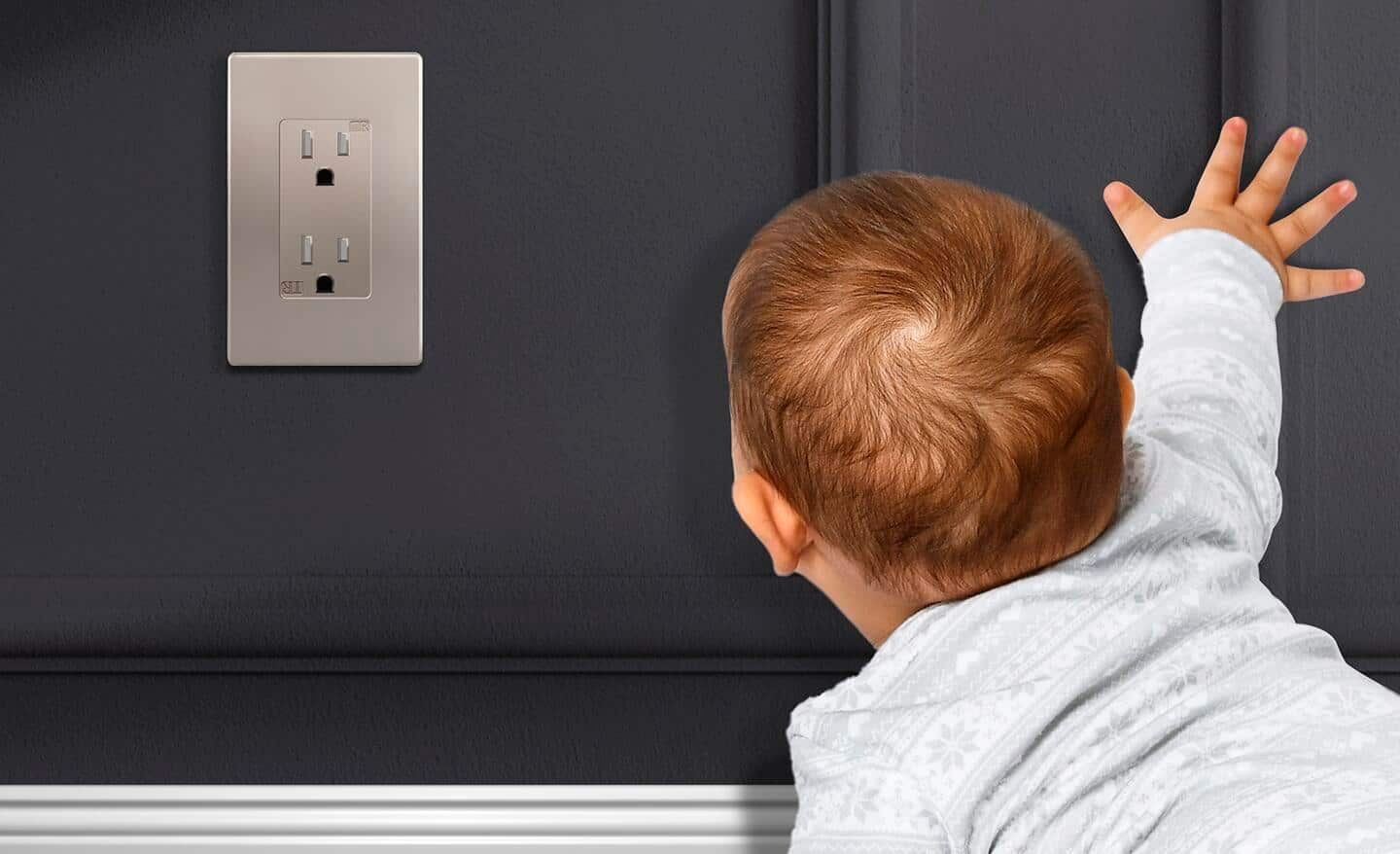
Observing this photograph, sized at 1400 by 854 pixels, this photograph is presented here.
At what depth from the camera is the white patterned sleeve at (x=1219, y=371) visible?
56 cm

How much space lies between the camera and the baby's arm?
1.86ft

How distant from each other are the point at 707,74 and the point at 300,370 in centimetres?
34

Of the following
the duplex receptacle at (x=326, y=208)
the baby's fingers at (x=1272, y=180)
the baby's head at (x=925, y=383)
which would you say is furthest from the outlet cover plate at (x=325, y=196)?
the baby's fingers at (x=1272, y=180)

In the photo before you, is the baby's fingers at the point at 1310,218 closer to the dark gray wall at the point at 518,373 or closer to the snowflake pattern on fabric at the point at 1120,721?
the dark gray wall at the point at 518,373

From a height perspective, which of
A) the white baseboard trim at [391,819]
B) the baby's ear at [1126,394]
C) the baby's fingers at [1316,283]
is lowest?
the white baseboard trim at [391,819]

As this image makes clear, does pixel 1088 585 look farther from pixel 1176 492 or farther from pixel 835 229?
pixel 835 229

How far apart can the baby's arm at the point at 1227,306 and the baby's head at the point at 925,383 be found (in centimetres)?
10

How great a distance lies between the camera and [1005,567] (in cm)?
49

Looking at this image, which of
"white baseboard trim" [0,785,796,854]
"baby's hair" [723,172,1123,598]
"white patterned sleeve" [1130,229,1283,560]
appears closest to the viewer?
"baby's hair" [723,172,1123,598]

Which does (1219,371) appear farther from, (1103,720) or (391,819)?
(391,819)

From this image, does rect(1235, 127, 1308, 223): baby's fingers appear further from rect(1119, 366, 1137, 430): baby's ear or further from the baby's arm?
rect(1119, 366, 1137, 430): baby's ear

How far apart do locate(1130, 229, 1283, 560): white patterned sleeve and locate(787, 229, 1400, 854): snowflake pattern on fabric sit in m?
0.03

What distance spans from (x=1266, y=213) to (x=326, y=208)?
1.98ft

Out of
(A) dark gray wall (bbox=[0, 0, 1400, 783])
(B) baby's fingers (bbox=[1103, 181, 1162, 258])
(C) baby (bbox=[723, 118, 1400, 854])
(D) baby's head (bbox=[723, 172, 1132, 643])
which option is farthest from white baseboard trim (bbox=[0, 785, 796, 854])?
(B) baby's fingers (bbox=[1103, 181, 1162, 258])
